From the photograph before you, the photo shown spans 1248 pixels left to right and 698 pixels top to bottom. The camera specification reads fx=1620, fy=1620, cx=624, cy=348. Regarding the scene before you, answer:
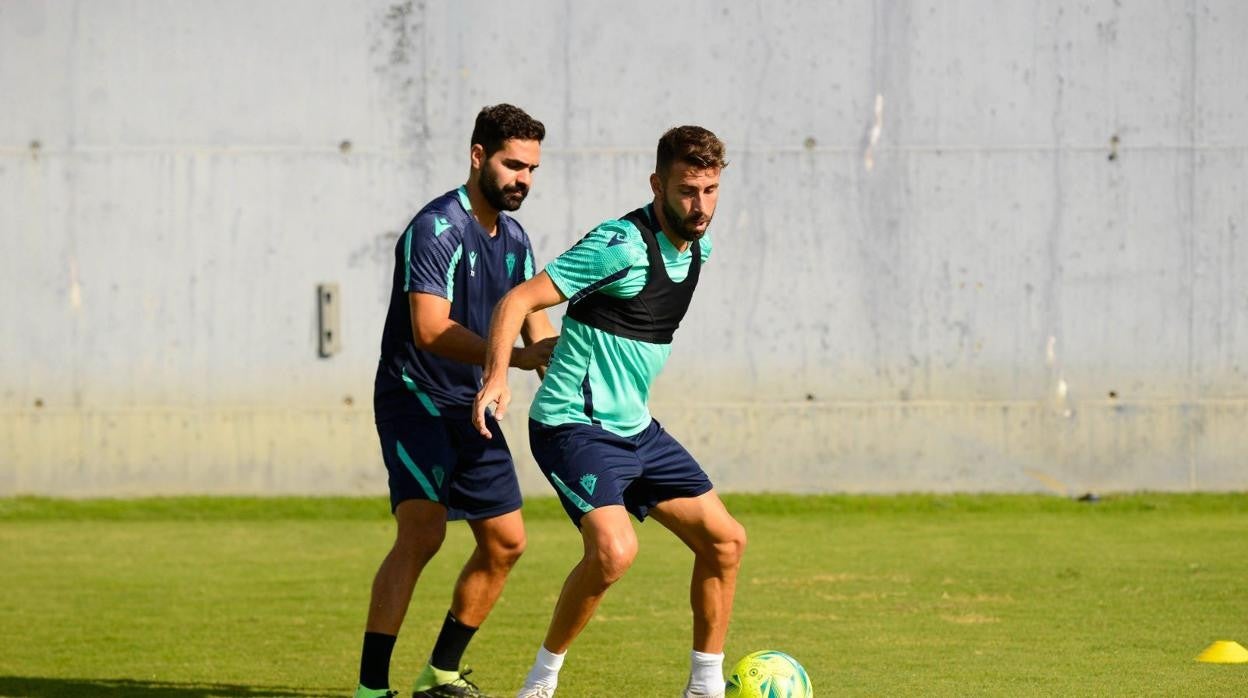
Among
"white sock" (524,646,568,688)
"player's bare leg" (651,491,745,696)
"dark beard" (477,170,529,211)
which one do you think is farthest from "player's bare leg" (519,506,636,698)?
"dark beard" (477,170,529,211)

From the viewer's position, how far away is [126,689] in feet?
19.7

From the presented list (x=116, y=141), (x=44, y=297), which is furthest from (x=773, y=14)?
(x=44, y=297)

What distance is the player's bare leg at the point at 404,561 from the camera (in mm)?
5309

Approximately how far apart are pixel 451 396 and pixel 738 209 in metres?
6.77

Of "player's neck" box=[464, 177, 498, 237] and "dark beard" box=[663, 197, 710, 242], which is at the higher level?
"player's neck" box=[464, 177, 498, 237]

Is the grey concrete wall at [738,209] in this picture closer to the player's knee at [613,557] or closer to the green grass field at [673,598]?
the green grass field at [673,598]

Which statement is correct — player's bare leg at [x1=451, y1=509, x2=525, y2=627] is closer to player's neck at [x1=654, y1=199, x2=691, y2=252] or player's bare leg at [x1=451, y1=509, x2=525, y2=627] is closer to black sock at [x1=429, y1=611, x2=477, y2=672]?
black sock at [x1=429, y1=611, x2=477, y2=672]

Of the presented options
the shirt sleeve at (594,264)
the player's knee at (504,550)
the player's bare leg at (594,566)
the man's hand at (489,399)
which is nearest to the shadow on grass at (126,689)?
the player's knee at (504,550)

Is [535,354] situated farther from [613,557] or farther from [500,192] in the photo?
[613,557]

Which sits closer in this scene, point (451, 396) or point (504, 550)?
point (451, 396)

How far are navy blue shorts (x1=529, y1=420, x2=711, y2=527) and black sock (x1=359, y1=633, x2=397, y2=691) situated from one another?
774 mm

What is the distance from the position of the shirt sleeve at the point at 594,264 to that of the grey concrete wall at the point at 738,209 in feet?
23.1

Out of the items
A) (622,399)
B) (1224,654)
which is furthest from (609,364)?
(1224,654)

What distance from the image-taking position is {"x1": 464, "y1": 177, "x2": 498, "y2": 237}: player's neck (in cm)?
566
